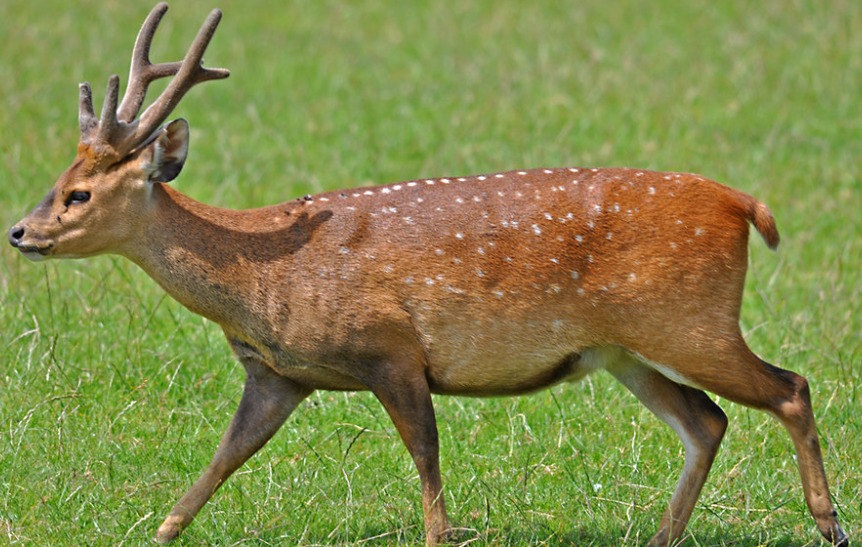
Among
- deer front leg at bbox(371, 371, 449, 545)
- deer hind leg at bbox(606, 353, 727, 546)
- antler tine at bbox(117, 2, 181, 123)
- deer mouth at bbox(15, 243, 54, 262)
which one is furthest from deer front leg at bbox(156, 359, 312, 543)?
deer hind leg at bbox(606, 353, 727, 546)

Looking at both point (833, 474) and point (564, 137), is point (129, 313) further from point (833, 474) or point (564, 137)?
point (564, 137)

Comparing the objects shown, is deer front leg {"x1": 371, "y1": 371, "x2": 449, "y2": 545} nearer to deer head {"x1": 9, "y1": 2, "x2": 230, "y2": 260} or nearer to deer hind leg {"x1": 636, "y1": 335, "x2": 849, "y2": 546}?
deer hind leg {"x1": 636, "y1": 335, "x2": 849, "y2": 546}

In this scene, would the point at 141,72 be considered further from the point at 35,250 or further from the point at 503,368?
the point at 503,368

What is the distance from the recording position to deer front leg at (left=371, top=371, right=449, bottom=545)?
5.51 m

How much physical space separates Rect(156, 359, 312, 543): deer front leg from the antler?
3.21 feet

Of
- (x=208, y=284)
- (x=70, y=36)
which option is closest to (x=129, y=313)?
(x=208, y=284)

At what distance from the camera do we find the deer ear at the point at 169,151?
569 cm

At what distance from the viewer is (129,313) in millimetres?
7414

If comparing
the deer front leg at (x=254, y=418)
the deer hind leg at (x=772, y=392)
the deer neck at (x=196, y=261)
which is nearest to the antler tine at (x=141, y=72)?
the deer neck at (x=196, y=261)

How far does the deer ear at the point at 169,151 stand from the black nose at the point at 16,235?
20.7 inches

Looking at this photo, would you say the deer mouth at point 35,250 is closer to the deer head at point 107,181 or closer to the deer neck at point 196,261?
the deer head at point 107,181

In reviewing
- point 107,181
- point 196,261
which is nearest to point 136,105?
point 107,181

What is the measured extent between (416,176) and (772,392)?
517cm

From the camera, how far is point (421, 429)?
5.53 metres
